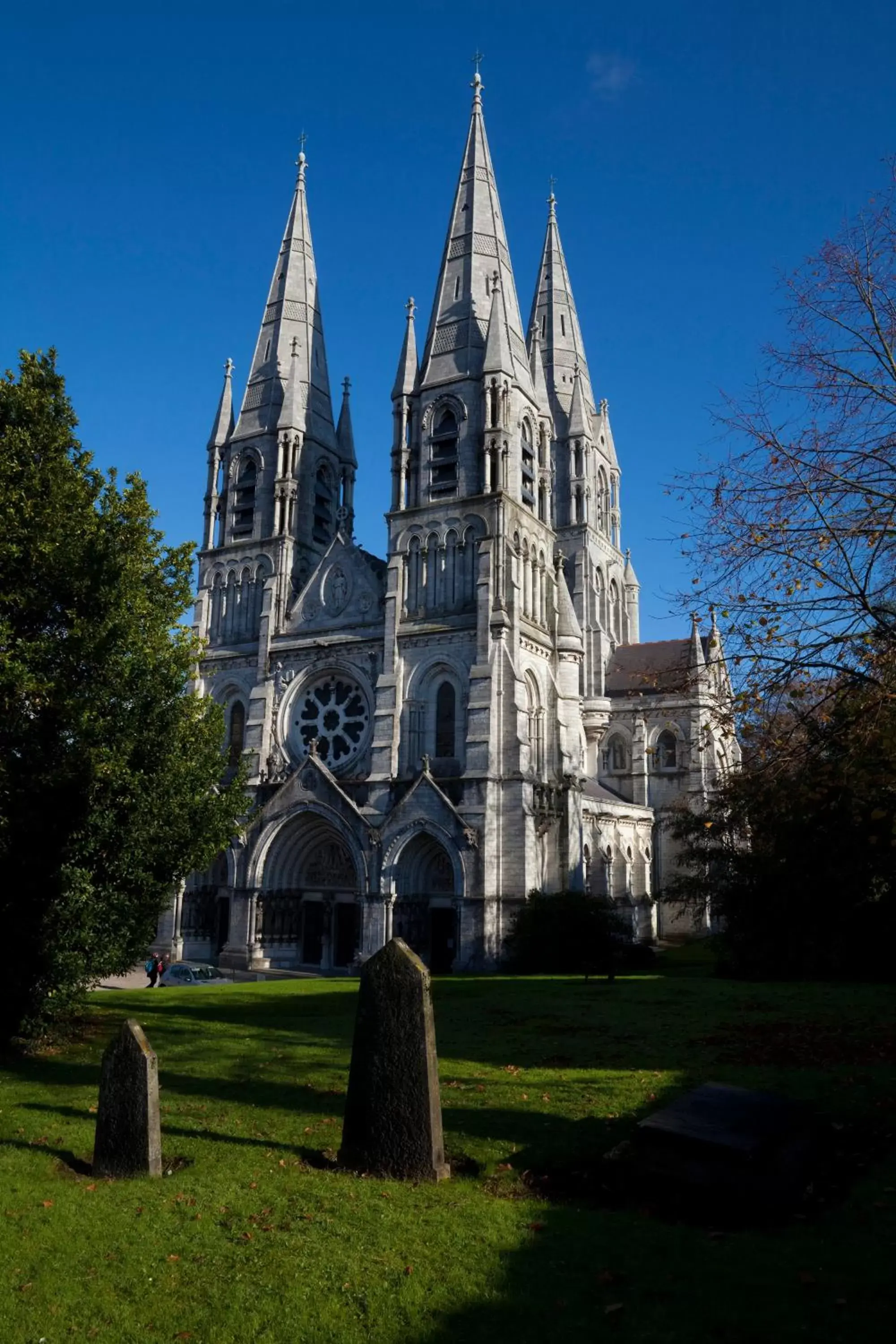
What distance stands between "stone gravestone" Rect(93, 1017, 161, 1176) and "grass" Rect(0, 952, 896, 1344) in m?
0.21

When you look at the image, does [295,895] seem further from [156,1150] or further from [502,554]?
[156,1150]

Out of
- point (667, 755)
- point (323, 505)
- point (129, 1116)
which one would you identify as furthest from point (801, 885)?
point (323, 505)

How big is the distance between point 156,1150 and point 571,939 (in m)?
24.4

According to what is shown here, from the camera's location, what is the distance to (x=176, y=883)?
1862 cm

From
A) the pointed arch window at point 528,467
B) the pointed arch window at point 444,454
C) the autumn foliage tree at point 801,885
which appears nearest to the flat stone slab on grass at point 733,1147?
the autumn foliage tree at point 801,885

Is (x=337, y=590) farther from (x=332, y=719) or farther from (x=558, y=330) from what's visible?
(x=558, y=330)

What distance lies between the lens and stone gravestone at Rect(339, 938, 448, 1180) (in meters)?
9.10

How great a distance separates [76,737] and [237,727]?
28165mm

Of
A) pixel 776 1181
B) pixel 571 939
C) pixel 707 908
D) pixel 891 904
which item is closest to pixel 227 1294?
pixel 776 1181

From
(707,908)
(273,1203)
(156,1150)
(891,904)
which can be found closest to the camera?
(273,1203)

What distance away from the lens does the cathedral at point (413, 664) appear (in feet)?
120

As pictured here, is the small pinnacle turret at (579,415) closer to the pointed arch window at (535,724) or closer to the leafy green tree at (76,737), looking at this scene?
the pointed arch window at (535,724)

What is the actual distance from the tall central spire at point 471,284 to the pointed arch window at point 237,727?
16796mm

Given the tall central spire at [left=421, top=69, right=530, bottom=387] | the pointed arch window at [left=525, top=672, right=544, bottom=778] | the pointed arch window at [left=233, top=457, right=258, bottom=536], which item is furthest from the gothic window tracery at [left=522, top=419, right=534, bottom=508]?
the pointed arch window at [left=233, top=457, right=258, bottom=536]
